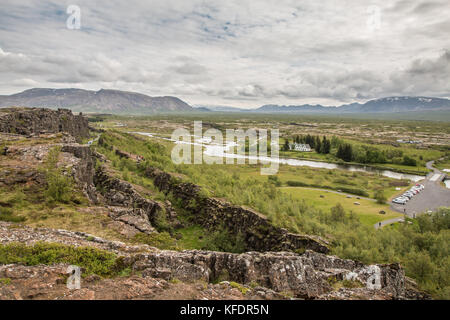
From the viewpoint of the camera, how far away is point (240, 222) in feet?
102

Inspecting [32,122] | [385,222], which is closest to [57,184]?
[32,122]

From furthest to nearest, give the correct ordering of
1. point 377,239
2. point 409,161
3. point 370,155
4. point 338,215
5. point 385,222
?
point 370,155, point 409,161, point 385,222, point 338,215, point 377,239

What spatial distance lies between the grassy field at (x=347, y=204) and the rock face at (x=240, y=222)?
32832 millimetres

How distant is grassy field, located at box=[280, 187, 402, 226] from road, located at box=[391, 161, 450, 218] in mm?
4166

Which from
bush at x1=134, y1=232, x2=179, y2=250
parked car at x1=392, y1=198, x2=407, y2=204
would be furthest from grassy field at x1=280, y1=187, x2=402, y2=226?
bush at x1=134, y1=232, x2=179, y2=250

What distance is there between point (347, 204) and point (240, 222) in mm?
44599

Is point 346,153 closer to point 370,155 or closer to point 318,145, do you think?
point 370,155

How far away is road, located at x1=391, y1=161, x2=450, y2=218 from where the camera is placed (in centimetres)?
6141

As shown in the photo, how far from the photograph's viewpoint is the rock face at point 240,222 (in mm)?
26188

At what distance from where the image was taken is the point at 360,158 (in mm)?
128375

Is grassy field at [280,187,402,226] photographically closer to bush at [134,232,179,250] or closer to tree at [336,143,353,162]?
bush at [134,232,179,250]
